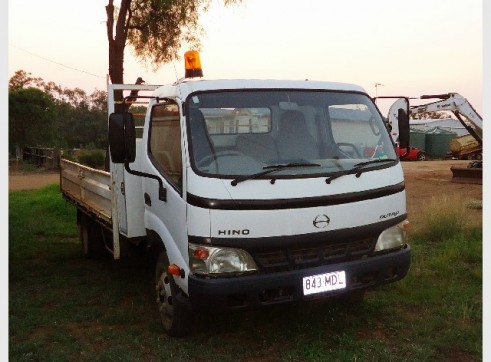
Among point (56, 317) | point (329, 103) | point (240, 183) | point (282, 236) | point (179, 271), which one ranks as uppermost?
point (329, 103)

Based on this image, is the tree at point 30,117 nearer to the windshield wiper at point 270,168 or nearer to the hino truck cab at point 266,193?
the hino truck cab at point 266,193

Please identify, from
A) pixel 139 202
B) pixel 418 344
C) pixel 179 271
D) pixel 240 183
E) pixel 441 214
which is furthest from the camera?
pixel 441 214

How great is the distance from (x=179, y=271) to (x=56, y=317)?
1938 mm

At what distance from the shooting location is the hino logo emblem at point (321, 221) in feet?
12.4

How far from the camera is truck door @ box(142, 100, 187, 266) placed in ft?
12.8

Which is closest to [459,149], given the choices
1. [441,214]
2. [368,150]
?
[441,214]

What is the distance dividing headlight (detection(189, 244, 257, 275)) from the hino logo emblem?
0.54 meters

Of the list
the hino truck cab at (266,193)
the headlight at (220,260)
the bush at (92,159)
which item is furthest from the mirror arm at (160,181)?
the bush at (92,159)

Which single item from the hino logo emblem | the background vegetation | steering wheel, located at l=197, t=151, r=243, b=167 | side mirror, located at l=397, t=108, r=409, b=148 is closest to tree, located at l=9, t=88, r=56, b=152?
the background vegetation

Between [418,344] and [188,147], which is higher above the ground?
[188,147]

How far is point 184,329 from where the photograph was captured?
430 cm

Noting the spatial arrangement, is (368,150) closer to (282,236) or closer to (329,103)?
(329,103)

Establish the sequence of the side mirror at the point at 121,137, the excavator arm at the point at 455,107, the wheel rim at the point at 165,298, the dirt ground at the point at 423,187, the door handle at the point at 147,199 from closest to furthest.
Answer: the side mirror at the point at 121,137, the wheel rim at the point at 165,298, the door handle at the point at 147,199, the dirt ground at the point at 423,187, the excavator arm at the point at 455,107

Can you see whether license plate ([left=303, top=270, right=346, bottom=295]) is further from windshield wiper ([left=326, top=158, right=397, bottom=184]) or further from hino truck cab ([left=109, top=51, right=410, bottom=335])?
windshield wiper ([left=326, top=158, right=397, bottom=184])
